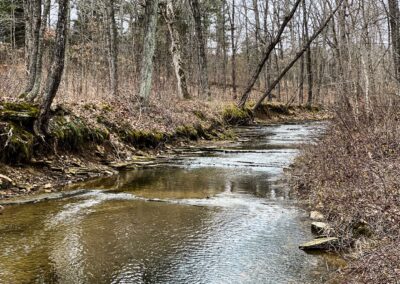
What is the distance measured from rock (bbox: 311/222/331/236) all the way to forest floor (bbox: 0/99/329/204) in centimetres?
Answer: 514

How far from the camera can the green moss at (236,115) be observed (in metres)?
23.2

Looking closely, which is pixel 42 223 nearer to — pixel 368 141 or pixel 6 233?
pixel 6 233

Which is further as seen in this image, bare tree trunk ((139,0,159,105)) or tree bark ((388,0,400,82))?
bare tree trunk ((139,0,159,105))

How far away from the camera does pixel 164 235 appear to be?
584 cm

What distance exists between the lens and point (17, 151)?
886cm

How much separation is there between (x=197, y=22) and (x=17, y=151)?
16.7m

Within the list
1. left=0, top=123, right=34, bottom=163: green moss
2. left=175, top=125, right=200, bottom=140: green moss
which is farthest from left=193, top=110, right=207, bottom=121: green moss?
left=0, top=123, right=34, bottom=163: green moss

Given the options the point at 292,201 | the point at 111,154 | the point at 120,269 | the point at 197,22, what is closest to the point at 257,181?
the point at 292,201

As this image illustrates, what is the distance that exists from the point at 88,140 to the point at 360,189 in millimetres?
7691

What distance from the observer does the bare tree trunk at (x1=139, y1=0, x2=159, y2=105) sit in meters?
15.7

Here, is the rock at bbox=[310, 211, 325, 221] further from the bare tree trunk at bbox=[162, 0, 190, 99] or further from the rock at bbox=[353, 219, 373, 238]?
the bare tree trunk at bbox=[162, 0, 190, 99]

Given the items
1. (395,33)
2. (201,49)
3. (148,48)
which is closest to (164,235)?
(148,48)

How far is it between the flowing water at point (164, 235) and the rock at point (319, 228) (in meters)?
0.20

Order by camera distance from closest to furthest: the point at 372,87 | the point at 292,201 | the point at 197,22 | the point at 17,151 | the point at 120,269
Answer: the point at 120,269 < the point at 292,201 < the point at 17,151 < the point at 372,87 < the point at 197,22
